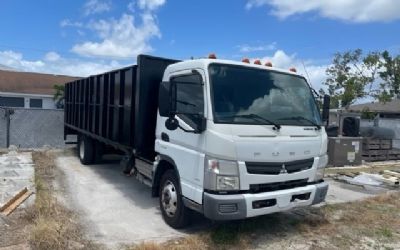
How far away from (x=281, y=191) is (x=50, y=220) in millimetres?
3290

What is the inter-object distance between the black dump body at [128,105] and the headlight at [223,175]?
83.2 inches

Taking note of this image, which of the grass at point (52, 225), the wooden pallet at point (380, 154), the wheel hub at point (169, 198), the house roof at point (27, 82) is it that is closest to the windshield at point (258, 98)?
the wheel hub at point (169, 198)

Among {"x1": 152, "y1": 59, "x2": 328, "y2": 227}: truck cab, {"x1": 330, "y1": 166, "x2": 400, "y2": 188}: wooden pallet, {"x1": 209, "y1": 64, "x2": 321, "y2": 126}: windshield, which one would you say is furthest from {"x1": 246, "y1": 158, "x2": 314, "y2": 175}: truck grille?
{"x1": 330, "y1": 166, "x2": 400, "y2": 188}: wooden pallet

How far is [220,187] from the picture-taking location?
4926 mm

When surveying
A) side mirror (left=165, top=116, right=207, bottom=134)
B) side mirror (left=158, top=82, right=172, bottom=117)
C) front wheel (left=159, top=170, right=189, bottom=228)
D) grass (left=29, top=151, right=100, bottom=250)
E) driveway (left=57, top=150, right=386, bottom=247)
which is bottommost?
driveway (left=57, top=150, right=386, bottom=247)

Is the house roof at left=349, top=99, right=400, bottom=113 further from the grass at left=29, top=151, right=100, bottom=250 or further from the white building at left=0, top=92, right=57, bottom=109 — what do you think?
the grass at left=29, top=151, right=100, bottom=250

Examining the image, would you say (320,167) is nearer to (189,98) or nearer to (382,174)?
(189,98)

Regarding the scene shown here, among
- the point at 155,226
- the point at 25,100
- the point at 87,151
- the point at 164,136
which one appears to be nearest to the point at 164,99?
the point at 164,136

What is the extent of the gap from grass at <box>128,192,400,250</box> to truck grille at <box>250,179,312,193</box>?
0.78 metres

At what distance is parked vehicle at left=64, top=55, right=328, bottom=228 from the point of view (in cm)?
495

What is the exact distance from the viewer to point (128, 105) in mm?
7102

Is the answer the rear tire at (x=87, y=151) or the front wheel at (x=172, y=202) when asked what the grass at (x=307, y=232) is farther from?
the rear tire at (x=87, y=151)

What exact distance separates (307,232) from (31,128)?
11166 millimetres

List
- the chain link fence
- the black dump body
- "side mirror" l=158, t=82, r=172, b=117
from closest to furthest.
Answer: "side mirror" l=158, t=82, r=172, b=117 → the black dump body → the chain link fence
